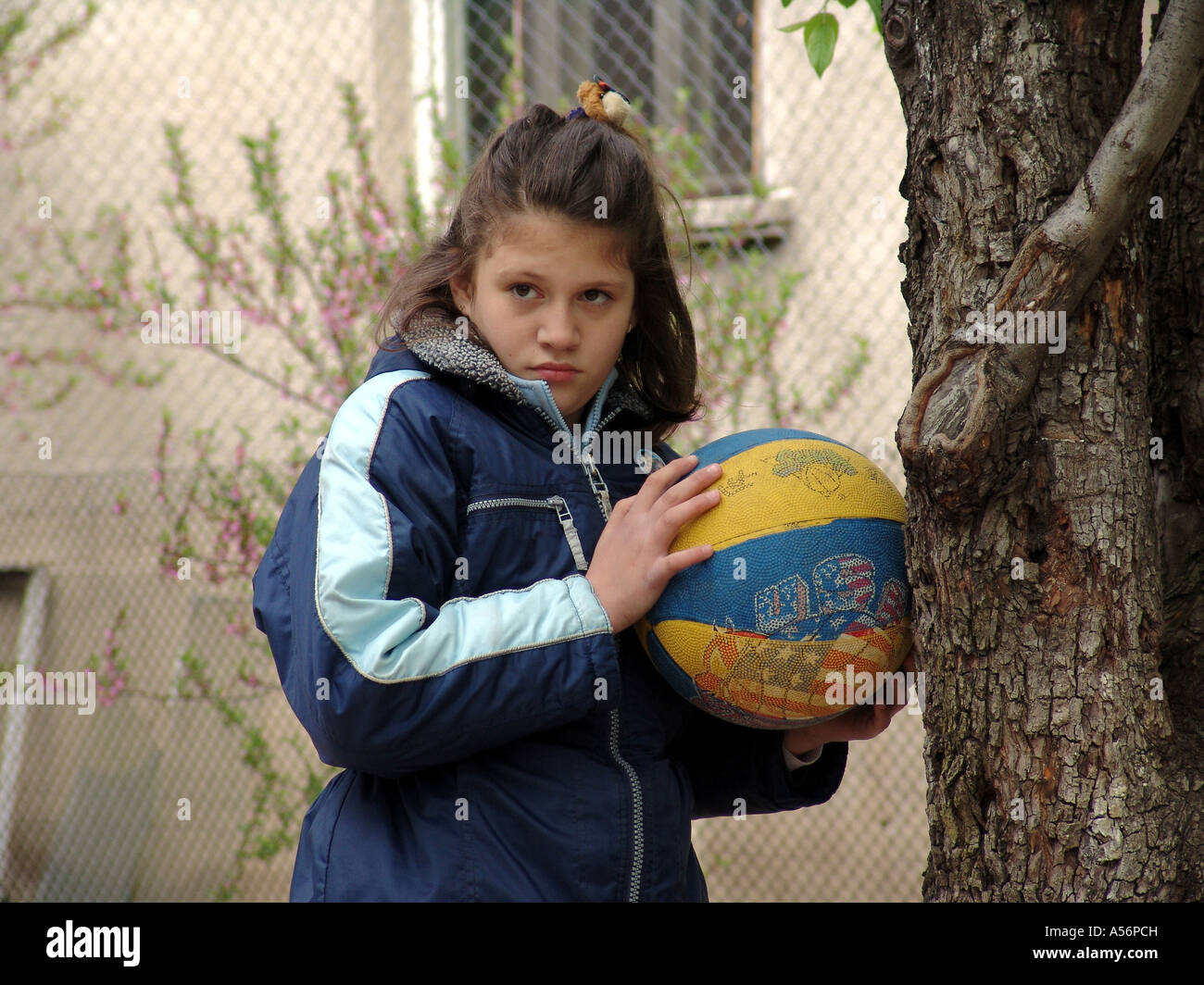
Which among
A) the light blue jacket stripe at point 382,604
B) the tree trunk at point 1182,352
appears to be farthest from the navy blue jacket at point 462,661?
the tree trunk at point 1182,352

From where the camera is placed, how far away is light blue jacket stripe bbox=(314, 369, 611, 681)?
5.34 ft

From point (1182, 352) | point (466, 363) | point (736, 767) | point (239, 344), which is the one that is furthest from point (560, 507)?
point (239, 344)

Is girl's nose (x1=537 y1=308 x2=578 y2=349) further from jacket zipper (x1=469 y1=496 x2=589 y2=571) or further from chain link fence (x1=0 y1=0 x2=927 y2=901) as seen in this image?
chain link fence (x1=0 y1=0 x2=927 y2=901)

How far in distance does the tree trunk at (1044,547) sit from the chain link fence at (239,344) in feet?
9.55

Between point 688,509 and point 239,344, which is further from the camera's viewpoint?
point 239,344

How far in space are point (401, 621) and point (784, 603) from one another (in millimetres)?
566

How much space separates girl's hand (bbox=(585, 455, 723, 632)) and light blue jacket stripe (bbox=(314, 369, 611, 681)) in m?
0.03

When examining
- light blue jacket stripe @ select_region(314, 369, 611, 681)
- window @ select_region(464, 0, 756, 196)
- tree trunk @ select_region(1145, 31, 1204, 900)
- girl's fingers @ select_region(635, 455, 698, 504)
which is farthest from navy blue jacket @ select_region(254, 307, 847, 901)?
window @ select_region(464, 0, 756, 196)

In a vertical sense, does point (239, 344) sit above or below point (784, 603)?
above

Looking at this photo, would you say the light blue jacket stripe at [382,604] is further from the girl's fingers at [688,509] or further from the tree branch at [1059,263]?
the tree branch at [1059,263]

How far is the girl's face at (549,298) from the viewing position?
192cm

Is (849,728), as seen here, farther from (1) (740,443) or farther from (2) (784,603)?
(1) (740,443)

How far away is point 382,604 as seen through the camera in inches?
64.6
